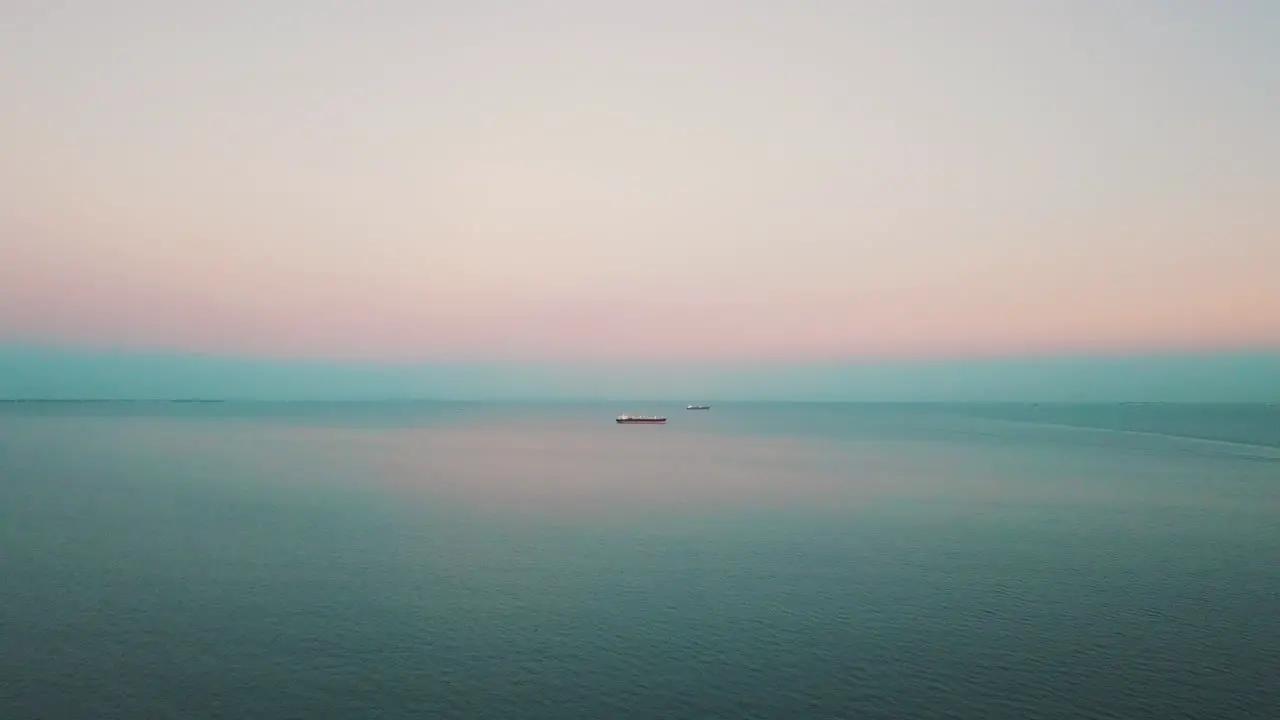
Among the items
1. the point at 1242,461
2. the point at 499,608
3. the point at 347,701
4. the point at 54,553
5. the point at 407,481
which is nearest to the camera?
the point at 347,701

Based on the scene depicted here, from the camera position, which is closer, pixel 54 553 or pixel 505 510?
pixel 54 553

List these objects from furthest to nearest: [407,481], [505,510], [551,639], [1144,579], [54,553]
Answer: [407,481], [505,510], [54,553], [1144,579], [551,639]

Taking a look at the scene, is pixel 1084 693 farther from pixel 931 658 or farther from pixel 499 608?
pixel 499 608

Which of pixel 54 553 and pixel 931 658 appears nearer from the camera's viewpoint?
pixel 931 658

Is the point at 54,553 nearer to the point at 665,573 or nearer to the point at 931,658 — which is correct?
the point at 665,573

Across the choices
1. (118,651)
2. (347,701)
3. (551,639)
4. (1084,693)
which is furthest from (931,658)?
(118,651)

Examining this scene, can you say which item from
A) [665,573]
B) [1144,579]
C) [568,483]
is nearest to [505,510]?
[568,483]
